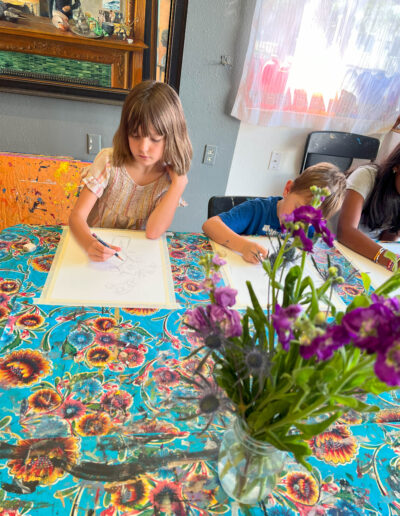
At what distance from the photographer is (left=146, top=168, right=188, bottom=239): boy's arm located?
112cm

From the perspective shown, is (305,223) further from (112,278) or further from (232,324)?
(112,278)

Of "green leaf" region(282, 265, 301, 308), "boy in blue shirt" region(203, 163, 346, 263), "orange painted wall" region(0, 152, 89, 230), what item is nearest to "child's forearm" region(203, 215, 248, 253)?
"boy in blue shirt" region(203, 163, 346, 263)

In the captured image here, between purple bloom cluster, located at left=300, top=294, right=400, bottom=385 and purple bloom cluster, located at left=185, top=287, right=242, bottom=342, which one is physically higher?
purple bloom cluster, located at left=300, top=294, right=400, bottom=385

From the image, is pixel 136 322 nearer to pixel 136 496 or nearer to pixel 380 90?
pixel 136 496

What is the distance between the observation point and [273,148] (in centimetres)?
215

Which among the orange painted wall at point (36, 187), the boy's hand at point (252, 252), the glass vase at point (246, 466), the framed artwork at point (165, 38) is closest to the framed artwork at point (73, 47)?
the framed artwork at point (165, 38)

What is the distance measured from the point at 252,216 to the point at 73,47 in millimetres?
1152

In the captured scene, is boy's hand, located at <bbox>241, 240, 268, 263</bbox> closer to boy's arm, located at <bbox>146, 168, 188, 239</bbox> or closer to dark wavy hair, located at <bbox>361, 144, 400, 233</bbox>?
boy's arm, located at <bbox>146, 168, 188, 239</bbox>

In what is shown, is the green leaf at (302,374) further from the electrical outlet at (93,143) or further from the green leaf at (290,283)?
the electrical outlet at (93,143)

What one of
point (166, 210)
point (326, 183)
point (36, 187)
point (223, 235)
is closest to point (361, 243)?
point (326, 183)

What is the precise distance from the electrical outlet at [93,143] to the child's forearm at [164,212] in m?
0.81

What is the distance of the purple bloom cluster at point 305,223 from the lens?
0.42 metres

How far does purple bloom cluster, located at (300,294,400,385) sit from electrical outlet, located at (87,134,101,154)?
5.93ft

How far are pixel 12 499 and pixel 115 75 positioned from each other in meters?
1.74
